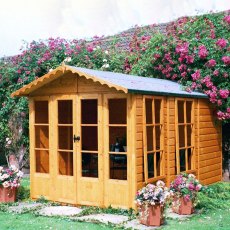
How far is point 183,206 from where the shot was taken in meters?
8.81

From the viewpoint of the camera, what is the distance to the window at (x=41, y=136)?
1052cm

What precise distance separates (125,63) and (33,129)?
532 centimetres

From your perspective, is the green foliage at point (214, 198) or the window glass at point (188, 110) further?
the window glass at point (188, 110)

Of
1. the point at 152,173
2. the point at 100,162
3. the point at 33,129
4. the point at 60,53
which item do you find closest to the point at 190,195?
the point at 152,173

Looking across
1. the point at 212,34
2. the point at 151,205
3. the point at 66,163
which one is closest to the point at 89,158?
the point at 66,163

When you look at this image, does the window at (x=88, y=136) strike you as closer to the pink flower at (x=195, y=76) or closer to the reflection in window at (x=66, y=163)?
the reflection in window at (x=66, y=163)

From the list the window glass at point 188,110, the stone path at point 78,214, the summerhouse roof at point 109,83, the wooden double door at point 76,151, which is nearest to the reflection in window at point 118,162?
the wooden double door at point 76,151

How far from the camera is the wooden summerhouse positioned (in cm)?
895

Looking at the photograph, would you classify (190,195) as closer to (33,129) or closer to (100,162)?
(100,162)

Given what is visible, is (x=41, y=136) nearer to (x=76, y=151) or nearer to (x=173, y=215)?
(x=76, y=151)

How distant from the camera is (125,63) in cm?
1491

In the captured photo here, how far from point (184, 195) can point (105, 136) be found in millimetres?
1901

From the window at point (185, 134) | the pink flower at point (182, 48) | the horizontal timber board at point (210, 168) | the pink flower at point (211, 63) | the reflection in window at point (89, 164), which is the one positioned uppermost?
the pink flower at point (182, 48)

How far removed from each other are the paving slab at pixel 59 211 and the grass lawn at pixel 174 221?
253mm
